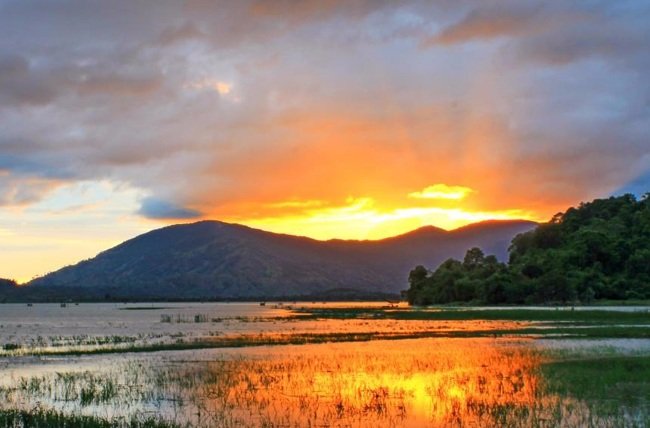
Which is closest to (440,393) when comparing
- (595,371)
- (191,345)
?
(595,371)

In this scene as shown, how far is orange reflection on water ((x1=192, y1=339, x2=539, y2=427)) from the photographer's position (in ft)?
85.9

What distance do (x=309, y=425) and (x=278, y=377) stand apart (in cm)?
1327

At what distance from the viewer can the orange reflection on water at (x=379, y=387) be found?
2619cm

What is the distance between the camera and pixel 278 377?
37688 mm

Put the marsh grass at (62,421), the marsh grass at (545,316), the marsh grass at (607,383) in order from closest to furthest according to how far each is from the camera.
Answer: the marsh grass at (62,421)
the marsh grass at (607,383)
the marsh grass at (545,316)

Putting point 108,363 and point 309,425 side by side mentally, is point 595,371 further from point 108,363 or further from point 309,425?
point 108,363

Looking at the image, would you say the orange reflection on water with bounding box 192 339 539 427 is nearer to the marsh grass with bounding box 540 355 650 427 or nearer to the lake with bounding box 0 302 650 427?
the lake with bounding box 0 302 650 427

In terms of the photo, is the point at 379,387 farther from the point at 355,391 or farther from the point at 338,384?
the point at 338,384

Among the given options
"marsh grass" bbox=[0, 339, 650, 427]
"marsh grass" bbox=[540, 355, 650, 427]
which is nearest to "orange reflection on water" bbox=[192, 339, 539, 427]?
"marsh grass" bbox=[0, 339, 650, 427]

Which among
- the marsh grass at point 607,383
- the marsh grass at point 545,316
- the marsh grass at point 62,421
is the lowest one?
the marsh grass at point 545,316

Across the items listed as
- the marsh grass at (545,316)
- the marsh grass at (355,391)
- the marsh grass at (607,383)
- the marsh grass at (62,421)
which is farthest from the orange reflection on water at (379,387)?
the marsh grass at (545,316)

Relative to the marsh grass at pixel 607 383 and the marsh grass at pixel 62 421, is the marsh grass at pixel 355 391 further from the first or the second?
the marsh grass at pixel 62 421

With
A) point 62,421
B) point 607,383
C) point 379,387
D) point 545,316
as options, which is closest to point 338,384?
point 379,387

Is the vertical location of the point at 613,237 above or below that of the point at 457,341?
above
